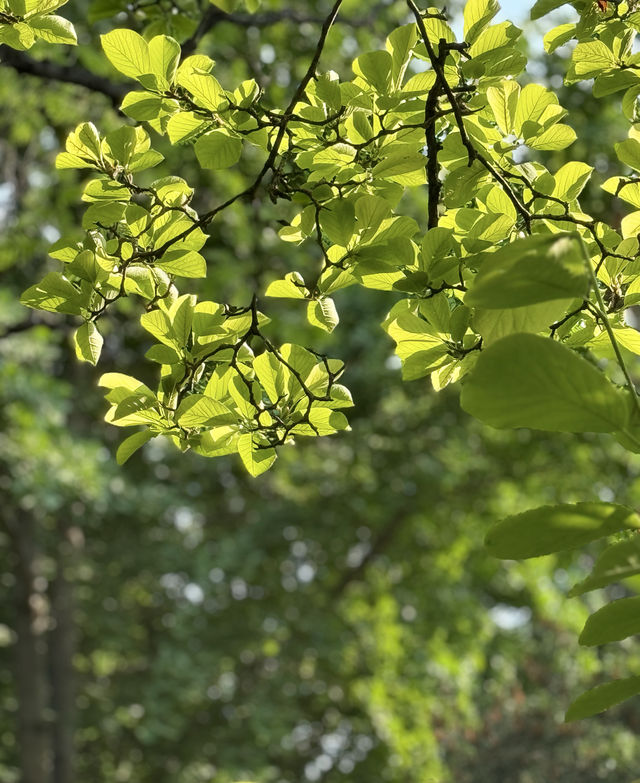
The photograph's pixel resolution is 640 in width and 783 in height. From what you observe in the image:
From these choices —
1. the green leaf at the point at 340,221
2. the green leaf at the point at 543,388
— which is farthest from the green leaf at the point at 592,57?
the green leaf at the point at 543,388

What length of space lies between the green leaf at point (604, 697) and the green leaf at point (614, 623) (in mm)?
35

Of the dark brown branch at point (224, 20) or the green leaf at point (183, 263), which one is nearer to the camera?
the green leaf at point (183, 263)

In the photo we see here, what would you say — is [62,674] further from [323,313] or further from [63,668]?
[323,313]

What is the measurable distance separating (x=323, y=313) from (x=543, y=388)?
1.98 feet

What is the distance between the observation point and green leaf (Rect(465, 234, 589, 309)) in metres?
0.57

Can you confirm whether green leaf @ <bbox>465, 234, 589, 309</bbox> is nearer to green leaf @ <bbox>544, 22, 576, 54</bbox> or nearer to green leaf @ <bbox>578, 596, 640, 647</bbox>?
green leaf @ <bbox>578, 596, 640, 647</bbox>

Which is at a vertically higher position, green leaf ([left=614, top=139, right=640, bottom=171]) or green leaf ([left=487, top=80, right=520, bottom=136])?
green leaf ([left=487, top=80, right=520, bottom=136])

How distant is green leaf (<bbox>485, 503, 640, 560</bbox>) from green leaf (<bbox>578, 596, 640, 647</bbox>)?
0.23 ft

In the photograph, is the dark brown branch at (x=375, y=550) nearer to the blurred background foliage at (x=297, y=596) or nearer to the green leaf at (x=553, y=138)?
the blurred background foliage at (x=297, y=596)

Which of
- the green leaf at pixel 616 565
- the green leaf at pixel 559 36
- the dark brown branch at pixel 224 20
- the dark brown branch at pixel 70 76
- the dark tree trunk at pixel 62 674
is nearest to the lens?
the green leaf at pixel 616 565

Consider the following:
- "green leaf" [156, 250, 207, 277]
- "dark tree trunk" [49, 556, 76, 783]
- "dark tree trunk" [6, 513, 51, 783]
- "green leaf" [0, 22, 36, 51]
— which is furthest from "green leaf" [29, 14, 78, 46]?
"dark tree trunk" [49, 556, 76, 783]

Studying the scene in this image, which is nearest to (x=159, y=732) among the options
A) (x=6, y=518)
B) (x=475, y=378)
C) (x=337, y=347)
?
(x=6, y=518)

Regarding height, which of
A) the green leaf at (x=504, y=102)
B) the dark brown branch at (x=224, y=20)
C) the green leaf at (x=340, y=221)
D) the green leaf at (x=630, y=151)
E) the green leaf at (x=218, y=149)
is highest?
the green leaf at (x=504, y=102)

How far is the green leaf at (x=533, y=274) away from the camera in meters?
0.57
